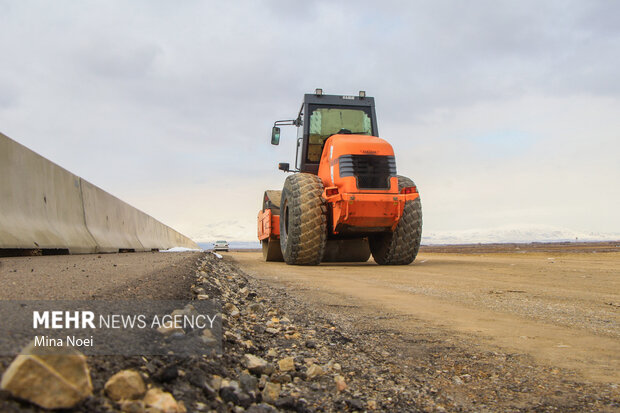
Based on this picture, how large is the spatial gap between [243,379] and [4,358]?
0.73 metres

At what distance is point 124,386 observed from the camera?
1160 millimetres

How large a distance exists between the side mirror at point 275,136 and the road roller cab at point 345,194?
0.68 meters

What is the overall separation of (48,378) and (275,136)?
9955mm

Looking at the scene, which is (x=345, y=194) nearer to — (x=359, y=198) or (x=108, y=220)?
(x=359, y=198)

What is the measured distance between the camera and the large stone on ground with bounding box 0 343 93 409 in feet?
3.16

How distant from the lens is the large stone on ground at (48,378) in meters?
0.96

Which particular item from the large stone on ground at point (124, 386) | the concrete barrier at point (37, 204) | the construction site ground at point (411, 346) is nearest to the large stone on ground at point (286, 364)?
the construction site ground at point (411, 346)

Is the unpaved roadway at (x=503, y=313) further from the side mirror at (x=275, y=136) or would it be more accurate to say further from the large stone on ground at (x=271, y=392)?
the side mirror at (x=275, y=136)

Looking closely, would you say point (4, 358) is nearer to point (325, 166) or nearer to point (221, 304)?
point (221, 304)

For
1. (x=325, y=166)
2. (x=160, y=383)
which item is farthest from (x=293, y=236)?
(x=160, y=383)

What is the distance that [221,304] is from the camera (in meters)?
2.85

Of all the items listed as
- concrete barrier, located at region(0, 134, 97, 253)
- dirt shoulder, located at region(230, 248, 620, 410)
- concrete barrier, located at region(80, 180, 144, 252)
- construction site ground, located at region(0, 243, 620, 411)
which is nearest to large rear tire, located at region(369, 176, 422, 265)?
dirt shoulder, located at region(230, 248, 620, 410)

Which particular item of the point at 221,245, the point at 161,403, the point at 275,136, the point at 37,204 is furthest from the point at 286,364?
the point at 221,245

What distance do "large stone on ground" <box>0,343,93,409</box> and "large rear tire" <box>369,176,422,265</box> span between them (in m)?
8.15
